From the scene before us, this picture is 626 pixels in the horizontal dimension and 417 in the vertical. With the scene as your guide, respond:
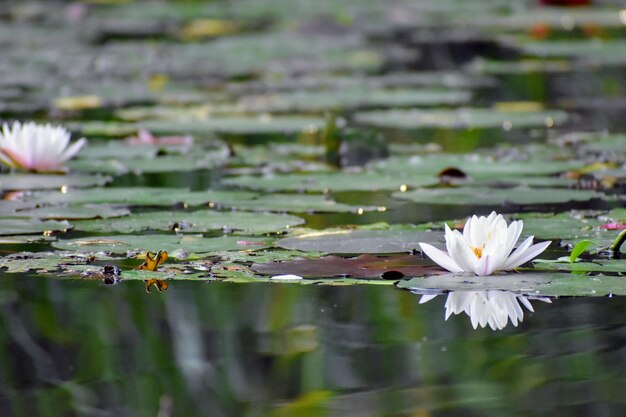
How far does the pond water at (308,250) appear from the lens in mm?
2006

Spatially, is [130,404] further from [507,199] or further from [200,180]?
[200,180]

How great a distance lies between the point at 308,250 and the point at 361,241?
0.49 ft

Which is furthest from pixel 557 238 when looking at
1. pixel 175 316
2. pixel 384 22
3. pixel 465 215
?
pixel 384 22

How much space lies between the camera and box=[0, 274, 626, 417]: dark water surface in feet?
6.24

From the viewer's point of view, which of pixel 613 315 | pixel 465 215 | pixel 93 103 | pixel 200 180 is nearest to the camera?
pixel 613 315

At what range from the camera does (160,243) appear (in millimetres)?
3029

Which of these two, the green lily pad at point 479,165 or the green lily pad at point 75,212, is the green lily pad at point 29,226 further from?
the green lily pad at point 479,165

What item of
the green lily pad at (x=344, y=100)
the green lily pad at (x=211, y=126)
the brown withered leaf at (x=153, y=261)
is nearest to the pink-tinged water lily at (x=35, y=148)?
the green lily pad at (x=211, y=126)

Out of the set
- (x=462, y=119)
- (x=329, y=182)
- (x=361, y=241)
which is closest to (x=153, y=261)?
(x=361, y=241)

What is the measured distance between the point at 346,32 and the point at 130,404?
955 cm

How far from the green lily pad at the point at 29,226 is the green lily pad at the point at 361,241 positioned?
58 centimetres

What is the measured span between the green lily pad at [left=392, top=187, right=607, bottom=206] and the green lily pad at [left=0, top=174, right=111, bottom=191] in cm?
94

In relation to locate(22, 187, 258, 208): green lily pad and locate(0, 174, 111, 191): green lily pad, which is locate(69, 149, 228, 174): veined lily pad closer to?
locate(0, 174, 111, 191): green lily pad

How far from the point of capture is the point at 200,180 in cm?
423
